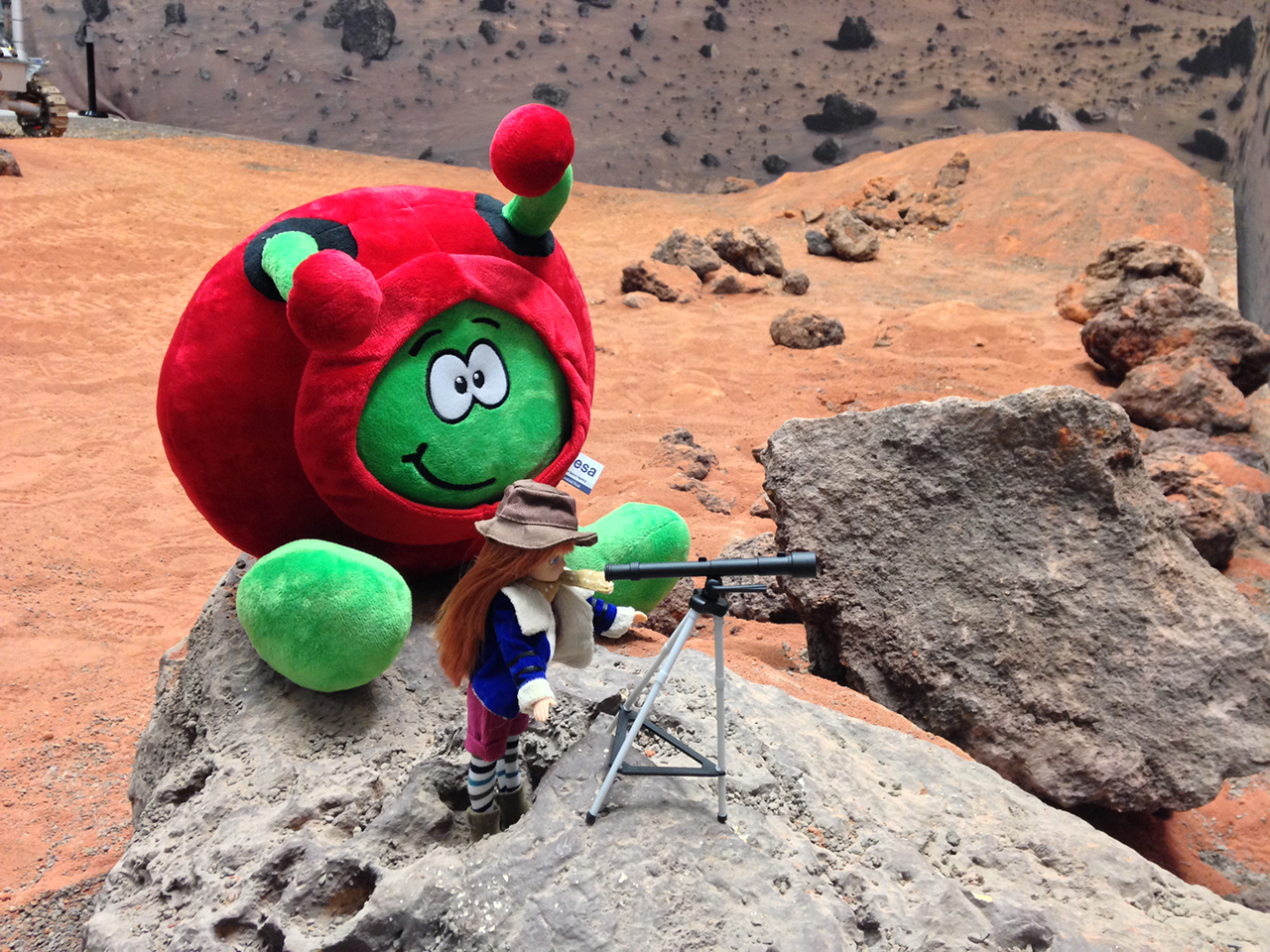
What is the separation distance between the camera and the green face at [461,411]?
7.16 feet

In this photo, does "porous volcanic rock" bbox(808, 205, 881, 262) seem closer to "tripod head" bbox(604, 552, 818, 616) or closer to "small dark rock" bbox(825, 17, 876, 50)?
"small dark rock" bbox(825, 17, 876, 50)

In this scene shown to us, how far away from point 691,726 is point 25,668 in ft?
8.41

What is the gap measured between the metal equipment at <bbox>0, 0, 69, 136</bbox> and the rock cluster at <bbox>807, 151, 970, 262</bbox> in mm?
8622

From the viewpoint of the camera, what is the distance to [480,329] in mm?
2281

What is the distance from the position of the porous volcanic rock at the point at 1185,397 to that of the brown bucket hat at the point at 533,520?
469cm

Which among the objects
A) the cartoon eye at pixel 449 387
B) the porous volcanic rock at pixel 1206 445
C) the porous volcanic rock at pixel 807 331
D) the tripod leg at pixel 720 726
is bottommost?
the porous volcanic rock at pixel 1206 445

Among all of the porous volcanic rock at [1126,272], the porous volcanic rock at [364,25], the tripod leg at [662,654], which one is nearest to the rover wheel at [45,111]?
the porous volcanic rock at [364,25]

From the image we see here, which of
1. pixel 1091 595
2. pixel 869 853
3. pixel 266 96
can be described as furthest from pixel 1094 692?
pixel 266 96

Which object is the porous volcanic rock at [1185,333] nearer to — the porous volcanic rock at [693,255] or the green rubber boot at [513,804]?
the porous volcanic rock at [693,255]

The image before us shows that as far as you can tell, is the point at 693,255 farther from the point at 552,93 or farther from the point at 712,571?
the point at 712,571

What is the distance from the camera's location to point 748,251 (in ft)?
28.2

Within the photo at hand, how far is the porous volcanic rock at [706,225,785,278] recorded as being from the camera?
857cm

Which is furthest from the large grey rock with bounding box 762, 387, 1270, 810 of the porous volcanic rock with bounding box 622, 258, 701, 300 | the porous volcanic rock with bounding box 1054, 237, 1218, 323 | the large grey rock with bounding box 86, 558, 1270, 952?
the porous volcanic rock with bounding box 622, 258, 701, 300

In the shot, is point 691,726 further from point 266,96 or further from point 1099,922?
point 266,96
